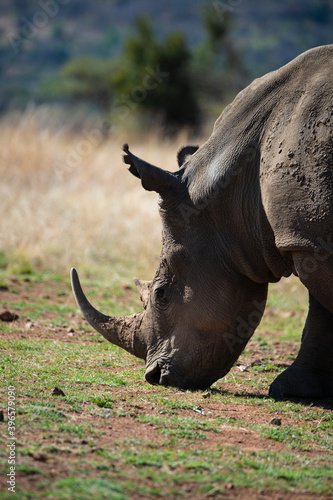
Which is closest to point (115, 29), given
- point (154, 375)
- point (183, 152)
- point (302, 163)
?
point (183, 152)

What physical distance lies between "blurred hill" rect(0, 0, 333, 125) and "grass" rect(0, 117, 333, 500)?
4617cm

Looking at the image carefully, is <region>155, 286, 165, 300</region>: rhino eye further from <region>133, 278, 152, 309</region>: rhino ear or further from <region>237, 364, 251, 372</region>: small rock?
<region>237, 364, 251, 372</region>: small rock

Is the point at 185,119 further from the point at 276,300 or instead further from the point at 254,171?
the point at 254,171

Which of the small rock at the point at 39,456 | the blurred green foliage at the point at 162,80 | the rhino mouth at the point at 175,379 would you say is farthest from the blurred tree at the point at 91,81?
the small rock at the point at 39,456

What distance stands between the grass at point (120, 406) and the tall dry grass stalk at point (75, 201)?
0.15 feet

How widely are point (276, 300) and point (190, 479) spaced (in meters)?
5.48

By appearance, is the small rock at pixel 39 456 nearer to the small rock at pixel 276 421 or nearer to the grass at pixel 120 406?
the grass at pixel 120 406

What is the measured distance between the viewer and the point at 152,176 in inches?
196

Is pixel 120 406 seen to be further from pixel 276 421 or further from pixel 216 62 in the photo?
pixel 216 62

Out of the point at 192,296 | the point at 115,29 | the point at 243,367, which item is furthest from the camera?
the point at 115,29

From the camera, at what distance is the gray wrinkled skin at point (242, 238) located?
14.8 feet

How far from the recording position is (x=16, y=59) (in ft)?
212

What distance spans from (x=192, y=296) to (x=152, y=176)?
2.74 feet

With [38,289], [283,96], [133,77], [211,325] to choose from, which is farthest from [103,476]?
[133,77]
